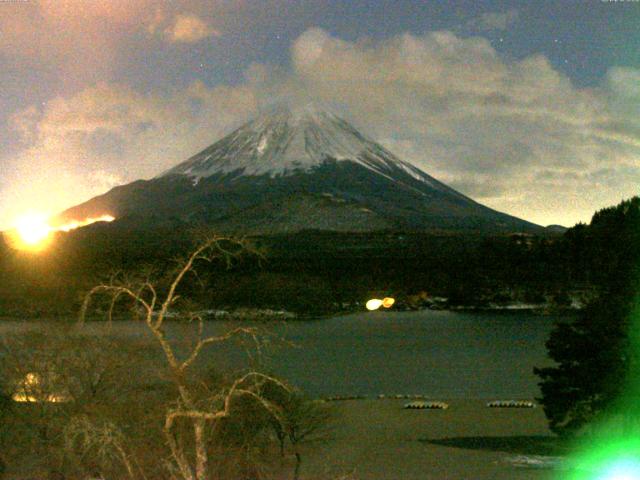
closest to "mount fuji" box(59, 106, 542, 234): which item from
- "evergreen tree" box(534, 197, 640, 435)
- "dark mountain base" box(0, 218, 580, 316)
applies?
"dark mountain base" box(0, 218, 580, 316)

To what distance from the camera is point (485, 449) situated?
63.0 feet

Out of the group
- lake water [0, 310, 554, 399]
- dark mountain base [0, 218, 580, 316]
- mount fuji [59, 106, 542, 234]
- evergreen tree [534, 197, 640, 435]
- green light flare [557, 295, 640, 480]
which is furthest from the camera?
mount fuji [59, 106, 542, 234]

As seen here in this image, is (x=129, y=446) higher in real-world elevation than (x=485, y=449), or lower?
higher

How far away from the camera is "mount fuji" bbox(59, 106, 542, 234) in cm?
11681

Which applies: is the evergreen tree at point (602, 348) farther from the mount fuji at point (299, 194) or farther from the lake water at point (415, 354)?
the mount fuji at point (299, 194)

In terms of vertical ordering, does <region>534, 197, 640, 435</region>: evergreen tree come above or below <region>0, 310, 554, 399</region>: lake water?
above

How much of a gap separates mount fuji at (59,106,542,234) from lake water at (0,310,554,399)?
29414 millimetres

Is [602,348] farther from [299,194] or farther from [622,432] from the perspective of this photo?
[299,194]

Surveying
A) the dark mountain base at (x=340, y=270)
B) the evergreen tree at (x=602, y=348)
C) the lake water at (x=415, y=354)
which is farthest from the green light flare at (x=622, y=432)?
the dark mountain base at (x=340, y=270)

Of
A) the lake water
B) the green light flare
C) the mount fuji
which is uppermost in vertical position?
the mount fuji

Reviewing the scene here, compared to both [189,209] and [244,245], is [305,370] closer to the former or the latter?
[244,245]

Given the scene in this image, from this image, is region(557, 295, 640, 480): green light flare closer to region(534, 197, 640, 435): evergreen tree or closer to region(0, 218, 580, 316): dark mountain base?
region(534, 197, 640, 435): evergreen tree

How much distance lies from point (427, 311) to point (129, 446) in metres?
83.8

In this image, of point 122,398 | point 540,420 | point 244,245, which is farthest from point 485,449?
point 244,245
